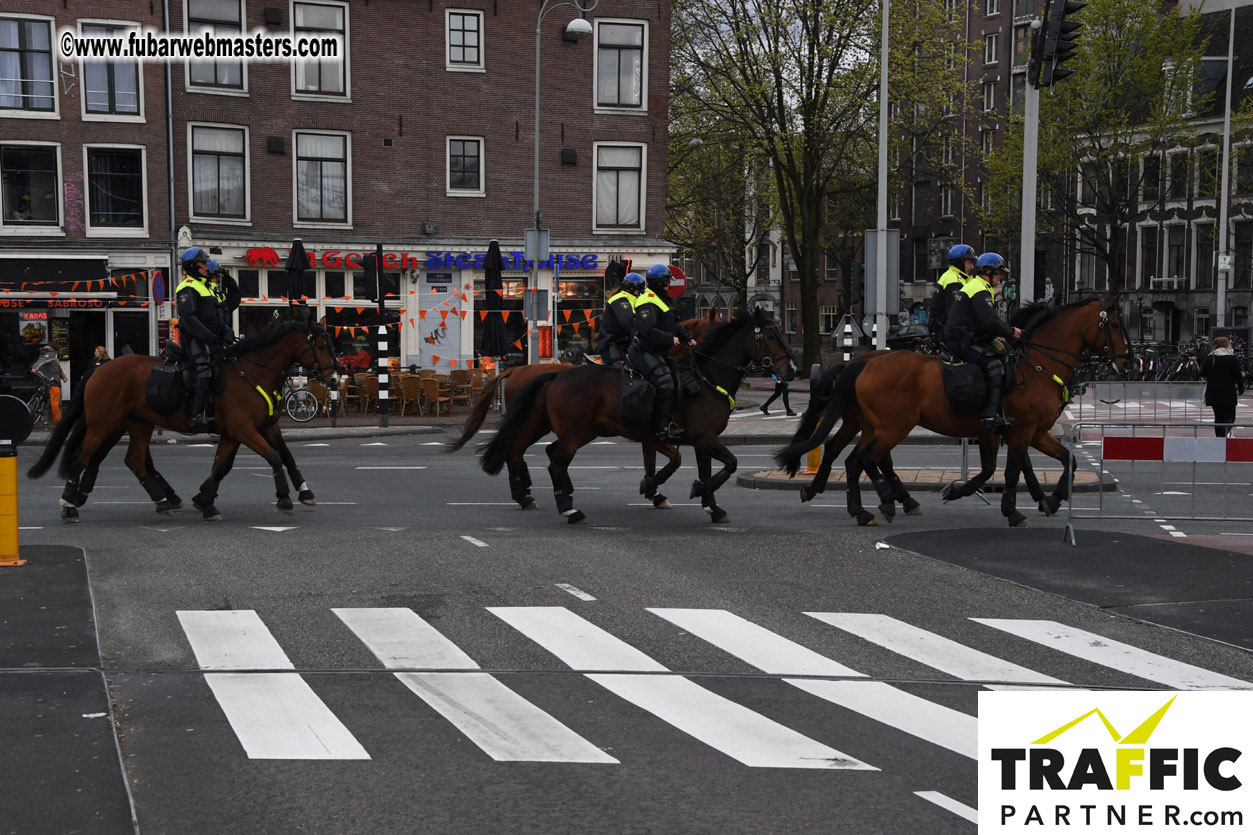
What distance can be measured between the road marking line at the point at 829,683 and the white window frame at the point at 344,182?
29.1m

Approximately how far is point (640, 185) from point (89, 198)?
47.1 ft

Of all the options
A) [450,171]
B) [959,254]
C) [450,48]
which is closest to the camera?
[959,254]

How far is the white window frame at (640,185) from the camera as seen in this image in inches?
1507

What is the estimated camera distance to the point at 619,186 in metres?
38.7

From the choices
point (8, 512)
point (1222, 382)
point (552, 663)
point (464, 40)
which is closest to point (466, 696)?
point (552, 663)

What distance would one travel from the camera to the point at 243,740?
594cm

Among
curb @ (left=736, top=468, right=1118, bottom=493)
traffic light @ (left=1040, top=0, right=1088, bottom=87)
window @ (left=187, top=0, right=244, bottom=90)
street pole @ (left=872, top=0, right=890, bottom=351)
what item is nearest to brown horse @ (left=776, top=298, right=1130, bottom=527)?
curb @ (left=736, top=468, right=1118, bottom=493)

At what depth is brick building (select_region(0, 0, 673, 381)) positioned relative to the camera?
112 feet

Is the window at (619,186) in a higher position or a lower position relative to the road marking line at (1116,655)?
higher

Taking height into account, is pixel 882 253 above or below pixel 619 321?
above

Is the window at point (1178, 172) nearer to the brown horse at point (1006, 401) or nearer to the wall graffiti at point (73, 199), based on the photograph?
the wall graffiti at point (73, 199)

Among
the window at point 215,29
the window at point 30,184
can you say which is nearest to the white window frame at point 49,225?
the window at point 30,184

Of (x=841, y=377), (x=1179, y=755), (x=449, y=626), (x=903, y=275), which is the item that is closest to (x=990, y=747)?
(x=1179, y=755)

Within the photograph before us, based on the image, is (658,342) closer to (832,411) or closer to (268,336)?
(832,411)
